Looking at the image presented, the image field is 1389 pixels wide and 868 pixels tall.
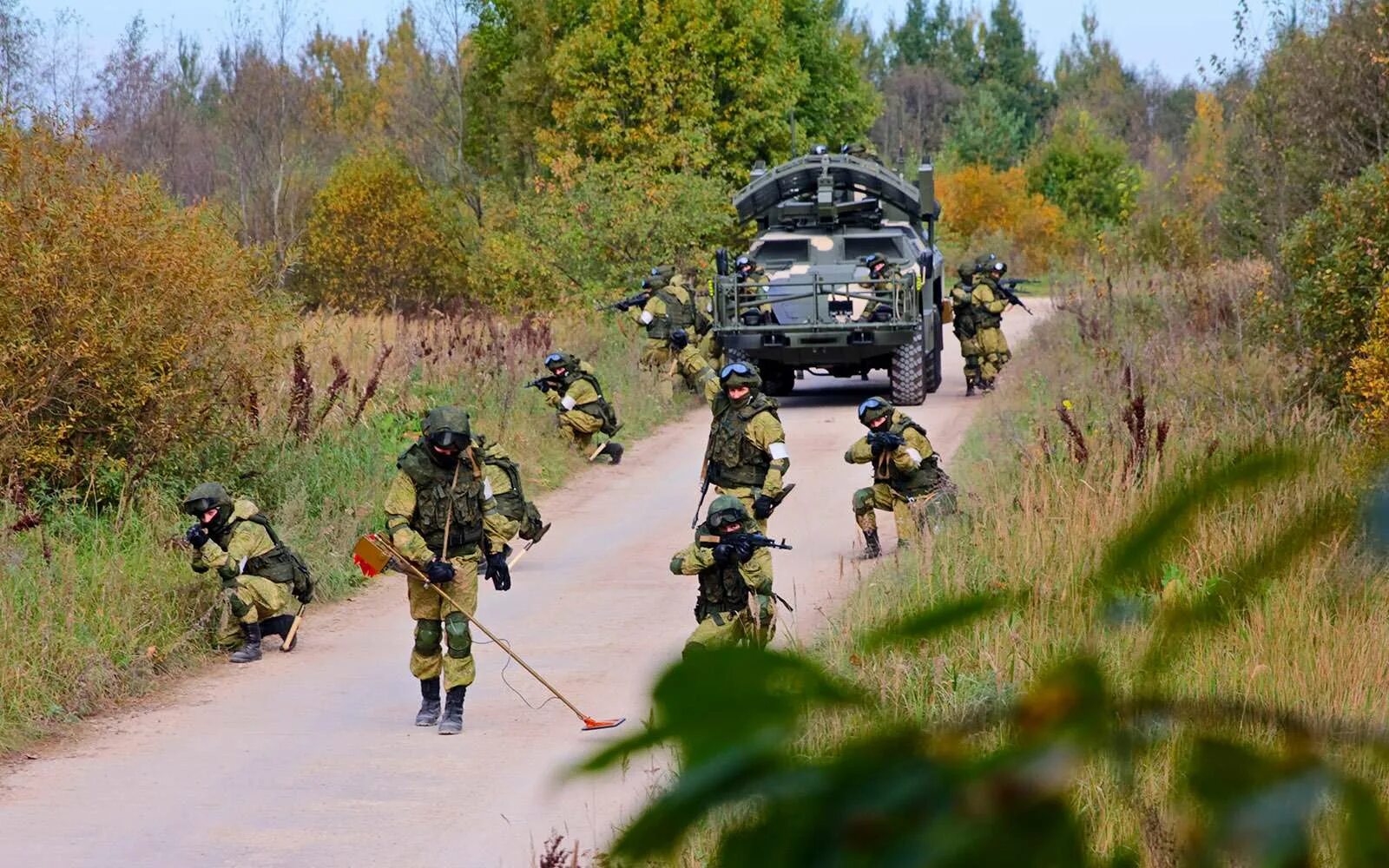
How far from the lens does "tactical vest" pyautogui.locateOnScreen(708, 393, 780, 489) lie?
993 cm

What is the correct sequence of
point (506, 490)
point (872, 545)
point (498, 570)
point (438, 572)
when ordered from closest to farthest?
point (438, 572) → point (498, 570) → point (506, 490) → point (872, 545)

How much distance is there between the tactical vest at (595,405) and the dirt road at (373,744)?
3229 millimetres

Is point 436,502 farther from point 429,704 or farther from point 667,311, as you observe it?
point 667,311

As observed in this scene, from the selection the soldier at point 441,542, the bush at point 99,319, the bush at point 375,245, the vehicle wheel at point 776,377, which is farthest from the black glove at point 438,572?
the bush at point 375,245

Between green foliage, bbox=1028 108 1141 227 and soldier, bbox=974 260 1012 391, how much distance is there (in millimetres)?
31116

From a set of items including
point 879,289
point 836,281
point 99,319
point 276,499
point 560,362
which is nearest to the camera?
point 99,319

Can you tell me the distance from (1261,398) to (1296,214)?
29.8 feet

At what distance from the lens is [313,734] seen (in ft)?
24.6

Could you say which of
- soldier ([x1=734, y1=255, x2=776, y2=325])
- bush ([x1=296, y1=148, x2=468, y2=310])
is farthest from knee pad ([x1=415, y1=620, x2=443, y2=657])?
bush ([x1=296, y1=148, x2=468, y2=310])

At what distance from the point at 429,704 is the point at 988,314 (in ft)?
37.2

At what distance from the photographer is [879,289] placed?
56.4 feet

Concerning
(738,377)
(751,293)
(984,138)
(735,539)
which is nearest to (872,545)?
(738,377)

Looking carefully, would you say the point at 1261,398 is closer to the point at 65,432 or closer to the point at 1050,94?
the point at 65,432

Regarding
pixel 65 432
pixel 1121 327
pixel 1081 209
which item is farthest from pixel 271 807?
pixel 1081 209
